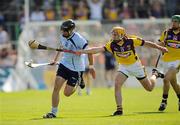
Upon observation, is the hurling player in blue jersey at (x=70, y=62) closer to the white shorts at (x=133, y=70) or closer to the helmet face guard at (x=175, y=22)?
the white shorts at (x=133, y=70)

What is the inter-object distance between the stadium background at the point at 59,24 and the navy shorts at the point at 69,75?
15975 mm

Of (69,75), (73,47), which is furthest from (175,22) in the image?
(69,75)

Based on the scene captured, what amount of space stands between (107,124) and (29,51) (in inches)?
858

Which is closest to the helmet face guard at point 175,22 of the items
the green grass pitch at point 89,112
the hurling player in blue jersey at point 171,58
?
the hurling player in blue jersey at point 171,58

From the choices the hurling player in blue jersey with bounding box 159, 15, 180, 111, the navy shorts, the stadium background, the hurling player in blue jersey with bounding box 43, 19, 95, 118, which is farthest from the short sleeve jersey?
the stadium background

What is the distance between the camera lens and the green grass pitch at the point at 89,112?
16355 millimetres

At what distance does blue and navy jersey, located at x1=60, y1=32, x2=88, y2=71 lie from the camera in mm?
18500

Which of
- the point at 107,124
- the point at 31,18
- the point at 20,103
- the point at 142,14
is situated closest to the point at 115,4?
the point at 142,14

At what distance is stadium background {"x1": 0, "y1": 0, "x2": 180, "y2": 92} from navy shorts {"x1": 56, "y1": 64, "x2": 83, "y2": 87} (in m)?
16.0

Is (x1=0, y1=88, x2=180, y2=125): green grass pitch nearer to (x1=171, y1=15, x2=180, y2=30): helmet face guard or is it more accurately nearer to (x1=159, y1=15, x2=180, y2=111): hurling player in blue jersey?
(x1=159, y1=15, x2=180, y2=111): hurling player in blue jersey

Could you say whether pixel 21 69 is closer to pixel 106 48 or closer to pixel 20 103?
pixel 20 103

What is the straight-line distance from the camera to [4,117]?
1834 cm

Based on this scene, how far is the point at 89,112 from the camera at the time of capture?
65.0 feet

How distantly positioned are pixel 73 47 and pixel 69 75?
744 millimetres
